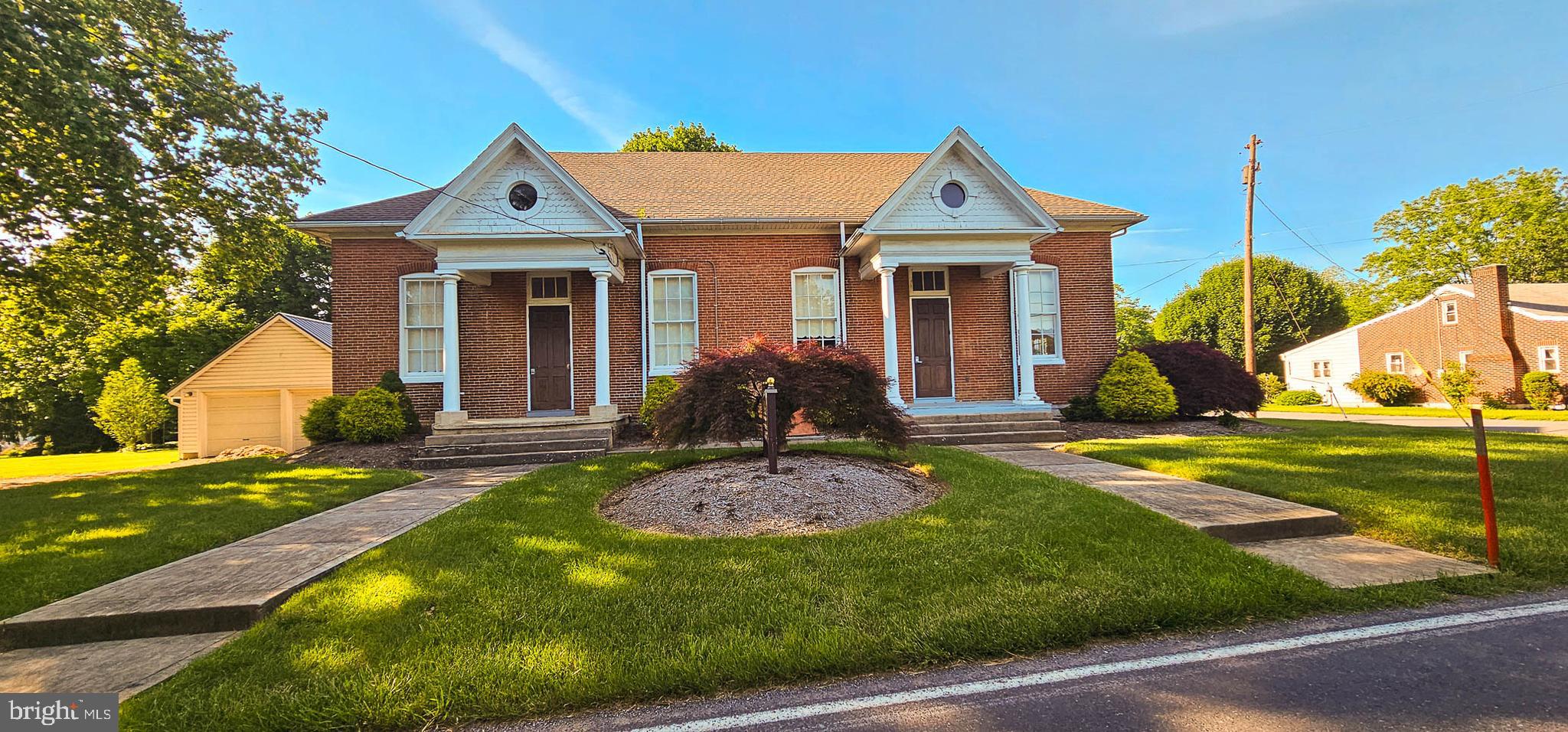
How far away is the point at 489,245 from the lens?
10781 millimetres

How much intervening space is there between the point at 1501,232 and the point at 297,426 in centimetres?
5852

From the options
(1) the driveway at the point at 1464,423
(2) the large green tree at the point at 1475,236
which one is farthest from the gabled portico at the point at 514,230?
(2) the large green tree at the point at 1475,236

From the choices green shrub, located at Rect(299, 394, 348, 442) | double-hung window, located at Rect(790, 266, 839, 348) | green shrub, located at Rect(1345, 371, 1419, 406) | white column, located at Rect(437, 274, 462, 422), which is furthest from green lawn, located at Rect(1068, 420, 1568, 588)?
green shrub, located at Rect(1345, 371, 1419, 406)

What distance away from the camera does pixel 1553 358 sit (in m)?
20.5

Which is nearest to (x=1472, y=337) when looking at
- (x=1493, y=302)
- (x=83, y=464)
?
(x=1493, y=302)

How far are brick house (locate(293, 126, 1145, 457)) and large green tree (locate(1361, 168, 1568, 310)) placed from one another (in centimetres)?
3561

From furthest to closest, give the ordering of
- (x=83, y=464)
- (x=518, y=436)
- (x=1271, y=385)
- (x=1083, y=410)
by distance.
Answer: (x=1271, y=385), (x=83, y=464), (x=1083, y=410), (x=518, y=436)

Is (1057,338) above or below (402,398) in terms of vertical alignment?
above

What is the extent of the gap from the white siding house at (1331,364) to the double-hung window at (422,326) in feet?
116

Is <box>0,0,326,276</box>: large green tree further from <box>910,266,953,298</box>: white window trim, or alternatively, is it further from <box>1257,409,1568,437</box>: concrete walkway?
<box>1257,409,1568,437</box>: concrete walkway

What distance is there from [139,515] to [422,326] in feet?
21.5

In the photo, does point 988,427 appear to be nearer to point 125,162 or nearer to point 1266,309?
point 125,162

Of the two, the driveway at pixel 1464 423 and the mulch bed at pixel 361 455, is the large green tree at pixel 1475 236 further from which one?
the mulch bed at pixel 361 455

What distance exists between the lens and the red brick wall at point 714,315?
11875mm
